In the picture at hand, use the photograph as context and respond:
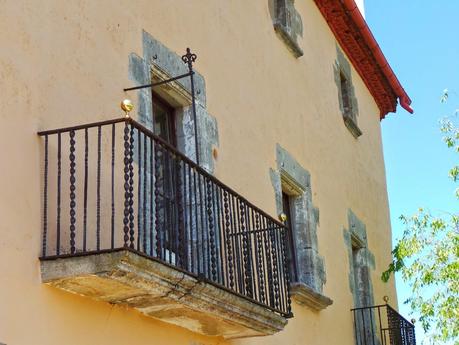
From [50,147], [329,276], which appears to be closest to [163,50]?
[50,147]

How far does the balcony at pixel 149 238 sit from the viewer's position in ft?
18.9

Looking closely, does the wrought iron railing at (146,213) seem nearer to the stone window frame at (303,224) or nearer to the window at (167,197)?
the window at (167,197)

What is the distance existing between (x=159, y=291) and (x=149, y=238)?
0.84 meters

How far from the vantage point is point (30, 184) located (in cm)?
578

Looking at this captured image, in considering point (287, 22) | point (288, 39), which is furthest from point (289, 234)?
point (287, 22)

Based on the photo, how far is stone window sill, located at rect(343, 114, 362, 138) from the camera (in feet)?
44.8

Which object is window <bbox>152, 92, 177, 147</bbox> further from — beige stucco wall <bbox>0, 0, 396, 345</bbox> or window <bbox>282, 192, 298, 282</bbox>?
window <bbox>282, 192, 298, 282</bbox>

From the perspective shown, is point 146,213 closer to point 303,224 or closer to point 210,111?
point 210,111

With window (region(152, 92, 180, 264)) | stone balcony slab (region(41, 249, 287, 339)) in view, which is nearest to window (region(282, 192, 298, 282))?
stone balcony slab (region(41, 249, 287, 339))

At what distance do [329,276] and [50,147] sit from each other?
231 inches

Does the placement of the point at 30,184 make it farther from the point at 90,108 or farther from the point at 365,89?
the point at 365,89

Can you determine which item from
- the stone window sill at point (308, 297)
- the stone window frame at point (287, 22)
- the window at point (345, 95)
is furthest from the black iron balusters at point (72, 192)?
the window at point (345, 95)

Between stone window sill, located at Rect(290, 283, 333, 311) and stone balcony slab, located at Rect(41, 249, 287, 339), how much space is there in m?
1.97

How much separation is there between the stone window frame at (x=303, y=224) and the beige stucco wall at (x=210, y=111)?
0.17 meters
